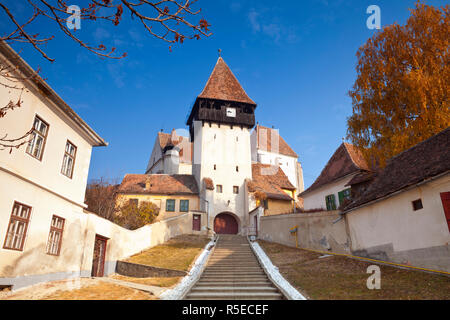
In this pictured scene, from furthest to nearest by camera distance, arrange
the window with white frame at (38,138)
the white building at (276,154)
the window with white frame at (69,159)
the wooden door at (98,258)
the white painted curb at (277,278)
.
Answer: the white building at (276,154) → the wooden door at (98,258) → the window with white frame at (69,159) → the window with white frame at (38,138) → the white painted curb at (277,278)

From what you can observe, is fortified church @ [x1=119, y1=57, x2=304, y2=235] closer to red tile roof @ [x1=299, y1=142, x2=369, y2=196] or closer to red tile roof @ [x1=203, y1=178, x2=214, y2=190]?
red tile roof @ [x1=203, y1=178, x2=214, y2=190]

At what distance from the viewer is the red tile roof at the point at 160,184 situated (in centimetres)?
3288

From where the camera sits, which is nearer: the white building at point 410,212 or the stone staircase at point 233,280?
the white building at point 410,212

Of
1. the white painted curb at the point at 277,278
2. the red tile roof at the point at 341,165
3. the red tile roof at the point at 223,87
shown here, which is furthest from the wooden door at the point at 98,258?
the red tile roof at the point at 223,87

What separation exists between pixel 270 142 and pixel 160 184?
24171 millimetres

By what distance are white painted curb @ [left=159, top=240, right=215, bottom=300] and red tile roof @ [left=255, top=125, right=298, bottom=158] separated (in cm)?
3363

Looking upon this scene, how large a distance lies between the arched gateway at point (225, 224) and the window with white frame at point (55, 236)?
21.7 m

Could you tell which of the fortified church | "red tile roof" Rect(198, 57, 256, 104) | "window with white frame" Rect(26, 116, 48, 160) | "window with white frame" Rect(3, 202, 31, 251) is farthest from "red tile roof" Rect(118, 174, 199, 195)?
"window with white frame" Rect(3, 202, 31, 251)

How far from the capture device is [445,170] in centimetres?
1030

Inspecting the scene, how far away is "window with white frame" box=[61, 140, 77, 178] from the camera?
42.3 ft

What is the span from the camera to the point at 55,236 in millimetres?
12000

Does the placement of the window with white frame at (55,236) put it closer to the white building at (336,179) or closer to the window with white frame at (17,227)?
the window with white frame at (17,227)
